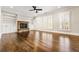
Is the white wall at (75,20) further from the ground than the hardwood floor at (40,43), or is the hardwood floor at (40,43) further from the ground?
the white wall at (75,20)

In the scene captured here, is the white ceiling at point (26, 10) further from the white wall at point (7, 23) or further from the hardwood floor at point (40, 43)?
the hardwood floor at point (40, 43)

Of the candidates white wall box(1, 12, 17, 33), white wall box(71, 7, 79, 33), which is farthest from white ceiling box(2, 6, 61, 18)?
white wall box(71, 7, 79, 33)

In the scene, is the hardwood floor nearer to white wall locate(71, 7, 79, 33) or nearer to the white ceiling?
white wall locate(71, 7, 79, 33)

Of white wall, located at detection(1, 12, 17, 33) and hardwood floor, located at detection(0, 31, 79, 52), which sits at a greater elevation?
white wall, located at detection(1, 12, 17, 33)

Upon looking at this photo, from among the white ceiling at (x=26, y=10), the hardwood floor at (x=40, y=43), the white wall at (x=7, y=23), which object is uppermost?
the white ceiling at (x=26, y=10)

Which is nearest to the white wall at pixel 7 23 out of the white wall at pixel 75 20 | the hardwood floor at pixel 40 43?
the hardwood floor at pixel 40 43

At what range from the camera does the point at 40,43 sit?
7.48 ft

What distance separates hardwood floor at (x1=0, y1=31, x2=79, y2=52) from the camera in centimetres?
223

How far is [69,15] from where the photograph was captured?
222 centimetres

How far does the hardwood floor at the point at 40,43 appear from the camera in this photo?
2234mm
